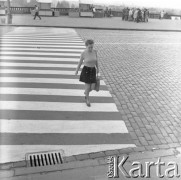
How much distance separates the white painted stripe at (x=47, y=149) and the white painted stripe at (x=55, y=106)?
5.88 ft

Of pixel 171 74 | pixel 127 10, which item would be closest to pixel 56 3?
pixel 127 10

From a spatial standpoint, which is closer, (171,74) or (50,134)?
(50,134)

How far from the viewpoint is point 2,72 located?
10.1 meters

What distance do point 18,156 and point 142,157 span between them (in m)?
2.29

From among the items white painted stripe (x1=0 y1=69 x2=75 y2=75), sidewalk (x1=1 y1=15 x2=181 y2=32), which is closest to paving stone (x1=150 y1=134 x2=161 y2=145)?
white painted stripe (x1=0 y1=69 x2=75 y2=75)

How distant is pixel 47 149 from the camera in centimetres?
545

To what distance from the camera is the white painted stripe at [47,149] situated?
5.20 m

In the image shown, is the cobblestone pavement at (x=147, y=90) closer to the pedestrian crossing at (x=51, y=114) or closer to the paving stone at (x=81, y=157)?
the pedestrian crossing at (x=51, y=114)

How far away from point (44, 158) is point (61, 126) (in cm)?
121

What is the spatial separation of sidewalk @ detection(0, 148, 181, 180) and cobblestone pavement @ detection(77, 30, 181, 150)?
476 millimetres

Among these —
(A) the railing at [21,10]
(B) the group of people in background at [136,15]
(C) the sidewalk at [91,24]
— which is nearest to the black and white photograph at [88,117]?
(C) the sidewalk at [91,24]

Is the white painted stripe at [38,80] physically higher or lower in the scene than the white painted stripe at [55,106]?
higher

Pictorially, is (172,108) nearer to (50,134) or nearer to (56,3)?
(50,134)

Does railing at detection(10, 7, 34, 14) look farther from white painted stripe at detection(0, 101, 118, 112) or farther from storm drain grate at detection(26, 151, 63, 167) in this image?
storm drain grate at detection(26, 151, 63, 167)
